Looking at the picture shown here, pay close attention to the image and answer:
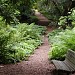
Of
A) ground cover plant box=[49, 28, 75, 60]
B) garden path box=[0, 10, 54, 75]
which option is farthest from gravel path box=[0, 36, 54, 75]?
ground cover plant box=[49, 28, 75, 60]

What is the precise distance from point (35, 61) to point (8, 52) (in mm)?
1349

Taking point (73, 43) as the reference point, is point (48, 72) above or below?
below

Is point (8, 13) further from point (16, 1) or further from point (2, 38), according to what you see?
point (2, 38)

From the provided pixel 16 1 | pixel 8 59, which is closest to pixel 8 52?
pixel 8 59

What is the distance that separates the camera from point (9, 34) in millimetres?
11797

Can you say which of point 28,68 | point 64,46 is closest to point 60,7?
point 64,46


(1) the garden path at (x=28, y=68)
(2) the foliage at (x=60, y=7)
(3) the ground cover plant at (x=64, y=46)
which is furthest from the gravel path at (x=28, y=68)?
(2) the foliage at (x=60, y=7)

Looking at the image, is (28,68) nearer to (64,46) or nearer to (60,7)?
(64,46)

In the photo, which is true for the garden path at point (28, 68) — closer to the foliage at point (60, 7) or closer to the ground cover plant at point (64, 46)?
the ground cover plant at point (64, 46)

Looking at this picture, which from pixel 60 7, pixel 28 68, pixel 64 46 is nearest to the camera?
pixel 28 68

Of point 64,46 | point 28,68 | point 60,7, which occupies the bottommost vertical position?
point 28,68

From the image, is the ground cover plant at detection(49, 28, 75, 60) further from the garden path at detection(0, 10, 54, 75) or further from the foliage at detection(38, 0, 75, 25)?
the foliage at detection(38, 0, 75, 25)

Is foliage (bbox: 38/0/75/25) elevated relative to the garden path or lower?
elevated

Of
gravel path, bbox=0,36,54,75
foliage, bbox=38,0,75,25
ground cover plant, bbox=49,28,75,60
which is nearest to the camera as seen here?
gravel path, bbox=0,36,54,75
